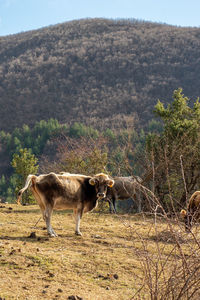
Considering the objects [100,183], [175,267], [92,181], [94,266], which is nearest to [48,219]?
[92,181]

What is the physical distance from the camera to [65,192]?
9945mm

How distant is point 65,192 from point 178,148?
949 cm

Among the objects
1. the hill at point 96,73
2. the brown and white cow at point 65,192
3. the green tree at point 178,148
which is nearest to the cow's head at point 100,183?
the brown and white cow at point 65,192

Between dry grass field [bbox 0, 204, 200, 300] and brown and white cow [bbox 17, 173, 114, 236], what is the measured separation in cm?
71

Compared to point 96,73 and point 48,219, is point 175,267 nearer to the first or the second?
point 48,219

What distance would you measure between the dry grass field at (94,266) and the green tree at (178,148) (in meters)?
8.03

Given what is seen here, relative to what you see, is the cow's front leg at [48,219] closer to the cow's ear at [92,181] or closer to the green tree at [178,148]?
the cow's ear at [92,181]

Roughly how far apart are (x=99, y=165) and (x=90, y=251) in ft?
48.5

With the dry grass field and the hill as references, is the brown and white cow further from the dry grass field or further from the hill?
the hill

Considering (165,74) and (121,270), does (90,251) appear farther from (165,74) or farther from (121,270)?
(165,74)

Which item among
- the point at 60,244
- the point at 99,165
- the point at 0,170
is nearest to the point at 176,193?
the point at 99,165

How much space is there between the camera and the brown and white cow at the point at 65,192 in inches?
379

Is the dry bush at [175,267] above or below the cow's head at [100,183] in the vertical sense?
above

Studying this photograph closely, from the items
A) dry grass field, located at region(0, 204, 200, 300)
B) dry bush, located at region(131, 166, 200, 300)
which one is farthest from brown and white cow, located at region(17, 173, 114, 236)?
dry bush, located at region(131, 166, 200, 300)
